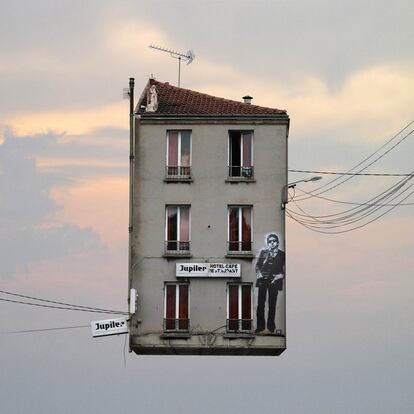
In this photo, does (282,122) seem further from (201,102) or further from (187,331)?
(187,331)

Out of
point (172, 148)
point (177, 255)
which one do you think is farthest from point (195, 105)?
point (177, 255)

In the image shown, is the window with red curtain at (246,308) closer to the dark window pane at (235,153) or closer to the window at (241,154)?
the window at (241,154)

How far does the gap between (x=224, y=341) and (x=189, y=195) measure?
26.6ft

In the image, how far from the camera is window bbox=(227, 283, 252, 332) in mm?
74938

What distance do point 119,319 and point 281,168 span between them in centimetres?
1199

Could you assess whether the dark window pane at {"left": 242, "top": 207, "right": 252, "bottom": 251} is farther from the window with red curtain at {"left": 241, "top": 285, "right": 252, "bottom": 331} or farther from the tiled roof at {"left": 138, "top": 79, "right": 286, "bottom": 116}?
the tiled roof at {"left": 138, "top": 79, "right": 286, "bottom": 116}

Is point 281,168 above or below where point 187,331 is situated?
above

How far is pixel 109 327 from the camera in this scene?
75000 mm

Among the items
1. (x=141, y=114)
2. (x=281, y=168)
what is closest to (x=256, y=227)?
(x=281, y=168)

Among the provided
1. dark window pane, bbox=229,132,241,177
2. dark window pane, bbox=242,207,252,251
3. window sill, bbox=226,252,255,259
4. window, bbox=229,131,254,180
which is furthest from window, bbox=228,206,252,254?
dark window pane, bbox=229,132,241,177

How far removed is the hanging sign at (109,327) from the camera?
74938 mm

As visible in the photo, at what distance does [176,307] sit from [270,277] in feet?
17.4

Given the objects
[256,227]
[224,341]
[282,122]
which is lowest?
[224,341]

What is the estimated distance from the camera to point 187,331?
75000 mm
